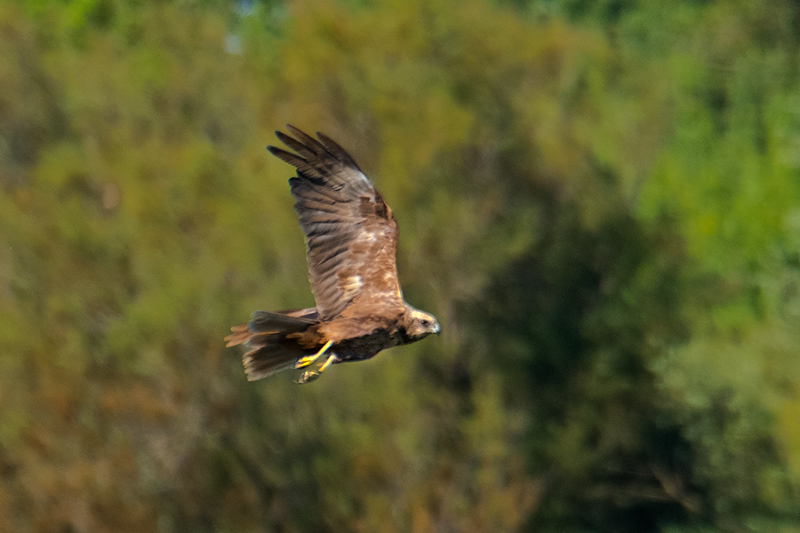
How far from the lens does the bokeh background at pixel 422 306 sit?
64.4ft

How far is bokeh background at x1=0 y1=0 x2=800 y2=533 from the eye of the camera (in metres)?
19.6

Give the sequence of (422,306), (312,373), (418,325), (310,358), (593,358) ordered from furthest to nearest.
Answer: (593,358)
(422,306)
(418,325)
(310,358)
(312,373)

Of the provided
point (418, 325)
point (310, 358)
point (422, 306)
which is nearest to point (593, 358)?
point (422, 306)

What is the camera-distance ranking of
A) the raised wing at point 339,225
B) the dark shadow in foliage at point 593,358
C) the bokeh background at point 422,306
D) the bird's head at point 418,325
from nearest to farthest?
the bird's head at point 418,325 < the raised wing at point 339,225 < the bokeh background at point 422,306 < the dark shadow in foliage at point 593,358

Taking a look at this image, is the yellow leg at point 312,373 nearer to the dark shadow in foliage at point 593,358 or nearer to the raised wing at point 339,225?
the raised wing at point 339,225

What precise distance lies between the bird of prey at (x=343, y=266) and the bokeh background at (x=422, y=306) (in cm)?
1067

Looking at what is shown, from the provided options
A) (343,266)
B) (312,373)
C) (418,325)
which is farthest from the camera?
(343,266)

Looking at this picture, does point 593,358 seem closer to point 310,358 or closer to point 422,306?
point 422,306

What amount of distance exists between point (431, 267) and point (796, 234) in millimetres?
8077

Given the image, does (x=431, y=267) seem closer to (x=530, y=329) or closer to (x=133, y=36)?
(x=530, y=329)

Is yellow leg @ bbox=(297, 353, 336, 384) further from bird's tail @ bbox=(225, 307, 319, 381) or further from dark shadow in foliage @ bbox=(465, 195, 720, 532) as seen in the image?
dark shadow in foliage @ bbox=(465, 195, 720, 532)

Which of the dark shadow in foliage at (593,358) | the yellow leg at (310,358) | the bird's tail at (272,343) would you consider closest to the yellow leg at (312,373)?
the yellow leg at (310,358)

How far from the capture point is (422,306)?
65.7 ft

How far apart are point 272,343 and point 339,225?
1.17 m
